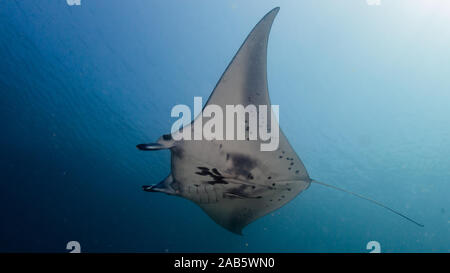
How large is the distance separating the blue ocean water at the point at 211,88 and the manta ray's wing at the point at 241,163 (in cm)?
511

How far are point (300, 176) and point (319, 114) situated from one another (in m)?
7.17

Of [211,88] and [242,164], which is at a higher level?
[211,88]

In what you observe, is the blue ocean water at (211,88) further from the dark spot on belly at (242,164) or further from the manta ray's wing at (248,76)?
the dark spot on belly at (242,164)

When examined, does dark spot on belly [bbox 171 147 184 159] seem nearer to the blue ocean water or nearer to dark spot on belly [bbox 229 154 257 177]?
dark spot on belly [bbox 229 154 257 177]

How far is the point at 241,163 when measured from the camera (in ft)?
10.2

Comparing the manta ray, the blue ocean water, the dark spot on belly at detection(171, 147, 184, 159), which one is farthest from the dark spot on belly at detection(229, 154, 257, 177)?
the blue ocean water

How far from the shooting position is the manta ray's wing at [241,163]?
2.67 metres

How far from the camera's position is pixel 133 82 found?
31.4ft

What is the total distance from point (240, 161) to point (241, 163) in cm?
3

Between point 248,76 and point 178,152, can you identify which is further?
point 178,152

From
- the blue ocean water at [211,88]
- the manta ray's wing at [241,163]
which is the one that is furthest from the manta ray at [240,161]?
the blue ocean water at [211,88]

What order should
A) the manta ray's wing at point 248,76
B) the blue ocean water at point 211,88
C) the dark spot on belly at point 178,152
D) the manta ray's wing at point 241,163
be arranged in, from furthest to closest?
1. the blue ocean water at point 211,88
2. the dark spot on belly at point 178,152
3. the manta ray's wing at point 241,163
4. the manta ray's wing at point 248,76

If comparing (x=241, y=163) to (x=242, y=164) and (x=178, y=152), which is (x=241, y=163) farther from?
(x=178, y=152)

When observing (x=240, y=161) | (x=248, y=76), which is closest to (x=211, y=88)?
(x=240, y=161)
